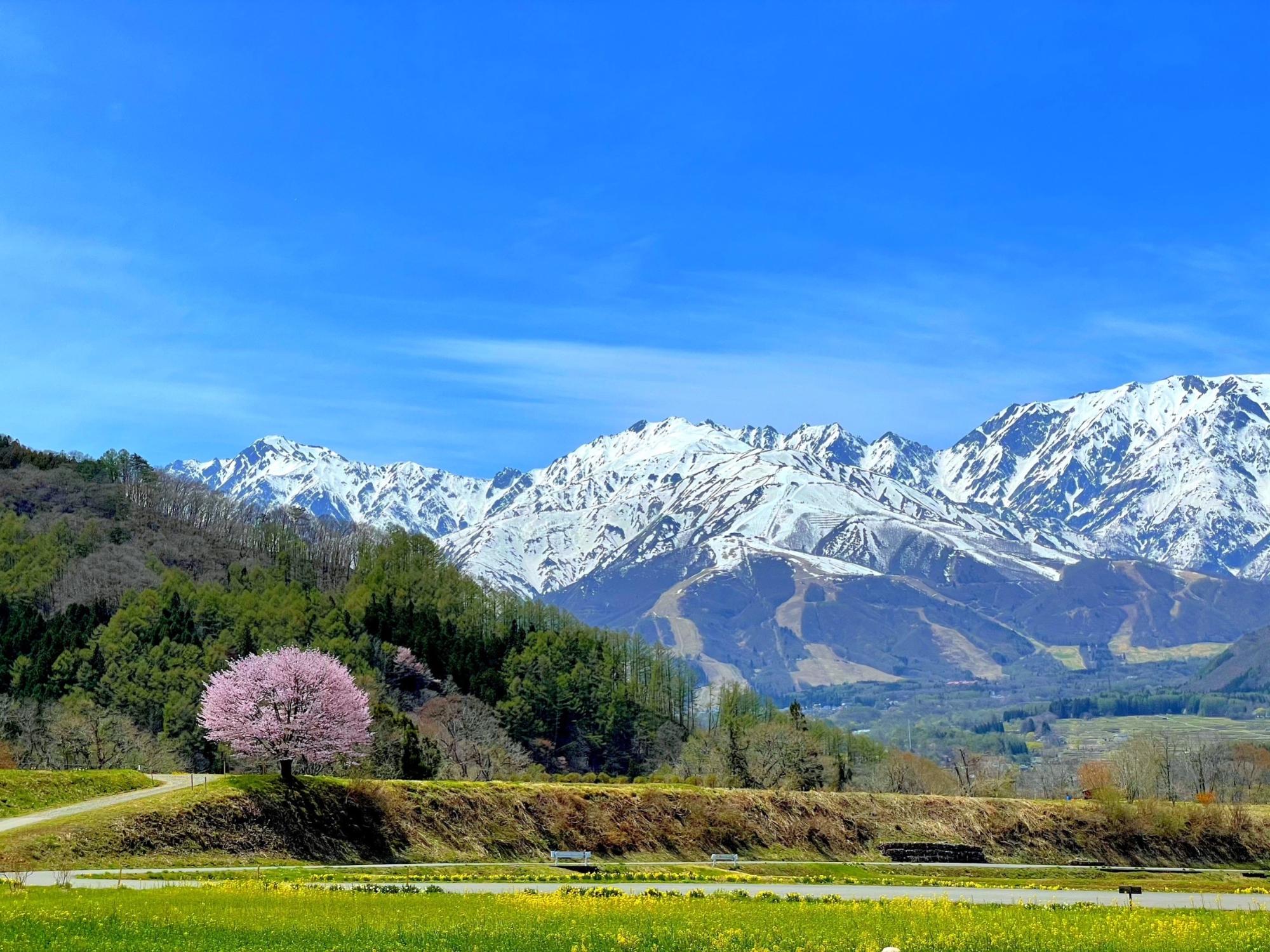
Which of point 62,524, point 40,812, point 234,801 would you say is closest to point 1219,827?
point 234,801

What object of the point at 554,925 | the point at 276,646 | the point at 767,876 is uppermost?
the point at 276,646

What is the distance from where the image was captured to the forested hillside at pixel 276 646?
112875 millimetres

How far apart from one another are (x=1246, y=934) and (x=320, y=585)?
17142 cm

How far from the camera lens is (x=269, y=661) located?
7681 centimetres

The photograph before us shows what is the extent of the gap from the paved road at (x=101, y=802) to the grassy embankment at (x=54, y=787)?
25.5 inches

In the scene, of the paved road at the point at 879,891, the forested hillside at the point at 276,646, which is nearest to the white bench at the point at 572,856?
the paved road at the point at 879,891

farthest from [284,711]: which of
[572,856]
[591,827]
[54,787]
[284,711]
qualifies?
[591,827]

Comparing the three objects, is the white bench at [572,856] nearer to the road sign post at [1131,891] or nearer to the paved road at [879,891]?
the paved road at [879,891]

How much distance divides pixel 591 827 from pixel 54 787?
3221 cm

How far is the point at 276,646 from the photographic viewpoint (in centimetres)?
13775

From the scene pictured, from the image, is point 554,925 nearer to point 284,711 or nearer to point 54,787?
point 54,787

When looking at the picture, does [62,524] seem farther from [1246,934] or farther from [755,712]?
[1246,934]

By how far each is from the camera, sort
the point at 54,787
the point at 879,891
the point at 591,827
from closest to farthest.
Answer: the point at 879,891 < the point at 54,787 < the point at 591,827

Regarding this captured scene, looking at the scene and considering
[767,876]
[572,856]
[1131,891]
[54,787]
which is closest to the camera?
[1131,891]
